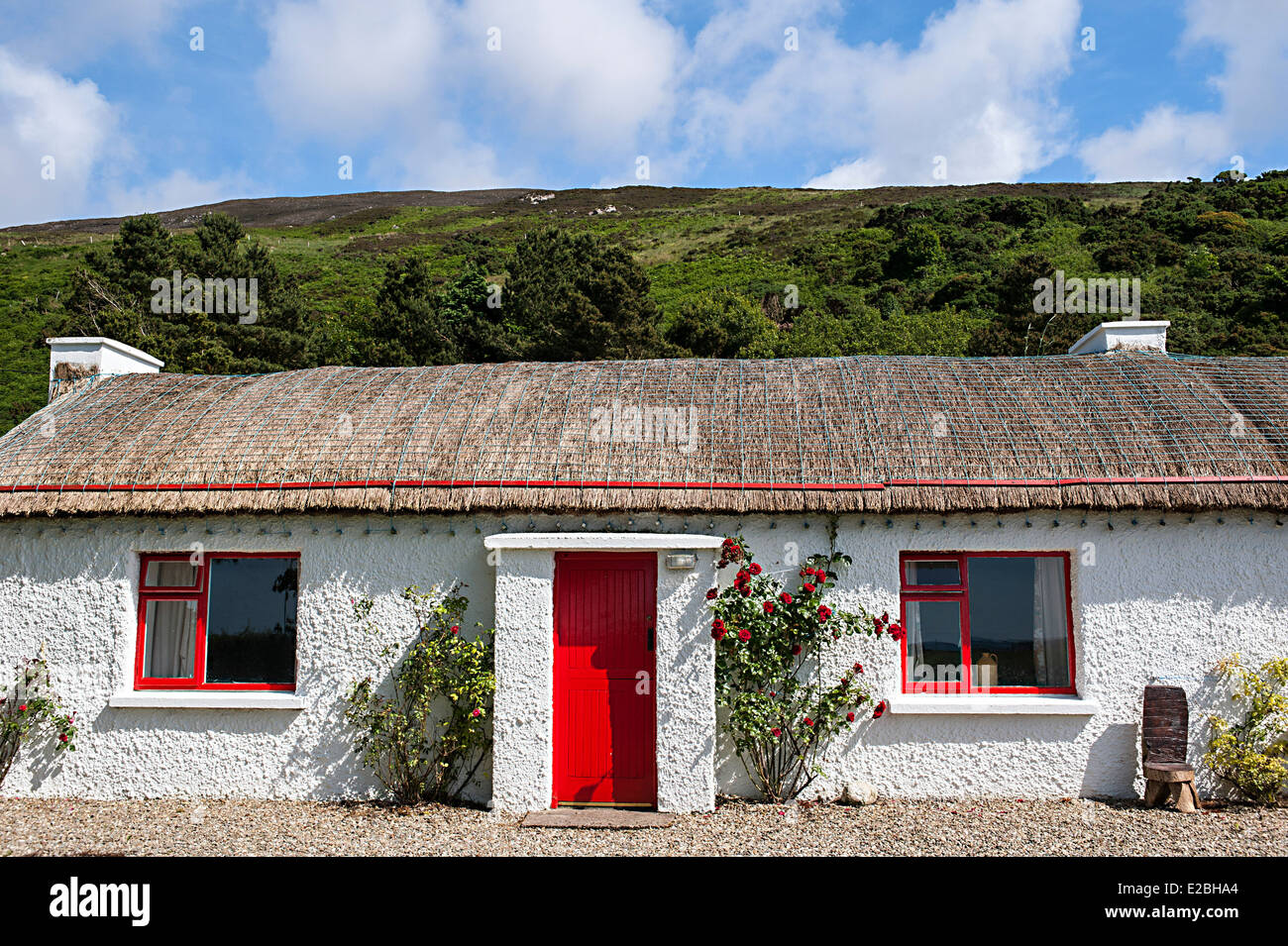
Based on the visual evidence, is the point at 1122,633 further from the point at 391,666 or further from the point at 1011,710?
the point at 391,666

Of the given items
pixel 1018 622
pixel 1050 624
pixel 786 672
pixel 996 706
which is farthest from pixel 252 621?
pixel 1050 624

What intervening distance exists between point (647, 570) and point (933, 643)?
2.80 meters

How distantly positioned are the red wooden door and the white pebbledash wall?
0.34 metres

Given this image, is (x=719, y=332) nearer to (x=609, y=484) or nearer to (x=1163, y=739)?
(x=609, y=484)

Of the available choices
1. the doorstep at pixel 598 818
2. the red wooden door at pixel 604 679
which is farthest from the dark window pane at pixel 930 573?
the doorstep at pixel 598 818

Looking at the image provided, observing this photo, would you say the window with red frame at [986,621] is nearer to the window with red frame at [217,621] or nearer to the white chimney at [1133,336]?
the white chimney at [1133,336]

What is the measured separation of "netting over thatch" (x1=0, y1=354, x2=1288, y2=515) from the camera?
802 cm

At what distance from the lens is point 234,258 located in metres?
29.7

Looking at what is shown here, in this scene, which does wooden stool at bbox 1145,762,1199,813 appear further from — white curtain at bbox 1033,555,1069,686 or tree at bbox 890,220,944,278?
tree at bbox 890,220,944,278

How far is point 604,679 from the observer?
8.02 meters

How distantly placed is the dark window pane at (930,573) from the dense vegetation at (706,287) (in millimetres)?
18367
